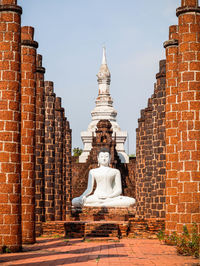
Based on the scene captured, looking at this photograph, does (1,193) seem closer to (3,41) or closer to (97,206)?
(3,41)

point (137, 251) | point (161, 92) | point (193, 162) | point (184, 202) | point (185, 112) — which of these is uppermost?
point (161, 92)

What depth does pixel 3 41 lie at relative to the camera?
11.3 meters

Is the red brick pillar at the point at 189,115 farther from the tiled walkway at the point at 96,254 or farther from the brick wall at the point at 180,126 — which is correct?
the tiled walkway at the point at 96,254

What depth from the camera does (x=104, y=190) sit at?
2050cm

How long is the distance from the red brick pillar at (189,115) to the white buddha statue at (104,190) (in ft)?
27.9

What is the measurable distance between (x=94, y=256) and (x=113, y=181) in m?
10.5

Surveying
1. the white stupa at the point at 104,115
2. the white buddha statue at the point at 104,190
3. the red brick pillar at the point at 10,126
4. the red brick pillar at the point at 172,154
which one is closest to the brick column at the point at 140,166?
the white buddha statue at the point at 104,190

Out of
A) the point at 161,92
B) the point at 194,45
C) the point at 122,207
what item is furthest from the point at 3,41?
the point at 122,207

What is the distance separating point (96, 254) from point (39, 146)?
21.4 ft

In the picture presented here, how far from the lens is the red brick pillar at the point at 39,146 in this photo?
16.5 m

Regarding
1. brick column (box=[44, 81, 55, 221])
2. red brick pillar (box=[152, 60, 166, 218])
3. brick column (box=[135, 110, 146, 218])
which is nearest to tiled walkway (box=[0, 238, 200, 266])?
red brick pillar (box=[152, 60, 166, 218])

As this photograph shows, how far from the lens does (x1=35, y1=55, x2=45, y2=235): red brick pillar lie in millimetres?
16453

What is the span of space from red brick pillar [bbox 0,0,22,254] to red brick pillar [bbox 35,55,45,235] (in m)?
4.92

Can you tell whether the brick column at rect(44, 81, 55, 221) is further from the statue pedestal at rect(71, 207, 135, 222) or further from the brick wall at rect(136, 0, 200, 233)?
the brick wall at rect(136, 0, 200, 233)
